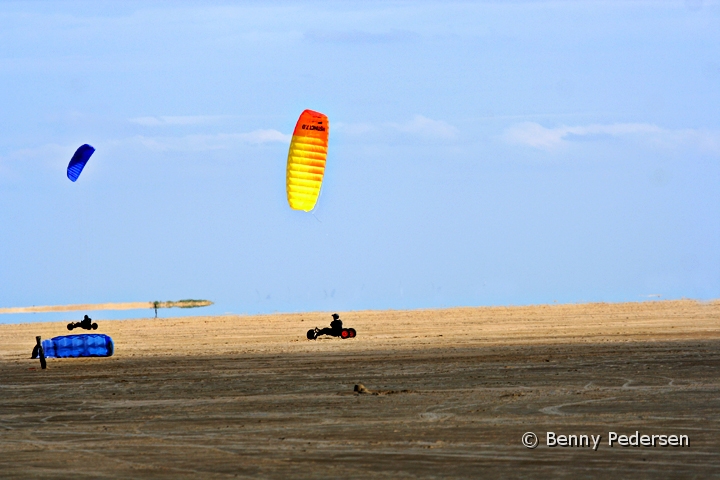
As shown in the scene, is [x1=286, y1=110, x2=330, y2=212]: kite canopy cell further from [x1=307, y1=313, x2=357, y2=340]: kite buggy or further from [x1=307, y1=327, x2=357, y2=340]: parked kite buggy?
[x1=307, y1=327, x2=357, y2=340]: parked kite buggy

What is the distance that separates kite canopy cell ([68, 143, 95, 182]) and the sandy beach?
22.1ft

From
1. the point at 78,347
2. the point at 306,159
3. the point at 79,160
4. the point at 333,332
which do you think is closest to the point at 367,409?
the point at 78,347

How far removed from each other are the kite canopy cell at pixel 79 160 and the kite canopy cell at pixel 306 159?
7.63 m

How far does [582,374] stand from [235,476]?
1352 centimetres

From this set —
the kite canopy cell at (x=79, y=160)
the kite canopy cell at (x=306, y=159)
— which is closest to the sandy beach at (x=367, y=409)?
the kite canopy cell at (x=306, y=159)

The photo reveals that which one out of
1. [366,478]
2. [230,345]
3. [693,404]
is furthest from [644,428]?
[230,345]

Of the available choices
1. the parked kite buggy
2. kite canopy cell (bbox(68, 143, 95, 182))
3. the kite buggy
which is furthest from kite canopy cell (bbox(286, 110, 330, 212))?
kite canopy cell (bbox(68, 143, 95, 182))

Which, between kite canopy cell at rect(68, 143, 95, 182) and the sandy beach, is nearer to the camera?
the sandy beach

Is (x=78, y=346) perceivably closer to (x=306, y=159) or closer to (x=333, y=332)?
(x=333, y=332)

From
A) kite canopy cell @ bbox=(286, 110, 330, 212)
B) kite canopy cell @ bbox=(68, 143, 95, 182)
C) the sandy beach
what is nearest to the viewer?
the sandy beach

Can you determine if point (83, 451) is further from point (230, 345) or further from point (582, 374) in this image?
point (230, 345)

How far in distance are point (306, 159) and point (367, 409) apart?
19984 mm

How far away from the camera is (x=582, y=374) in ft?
82.8

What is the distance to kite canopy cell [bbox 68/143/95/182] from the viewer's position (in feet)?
133
